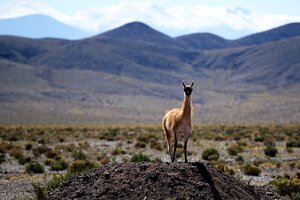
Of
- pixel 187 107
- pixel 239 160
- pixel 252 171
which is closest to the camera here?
pixel 187 107

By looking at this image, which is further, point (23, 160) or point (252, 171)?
point (23, 160)

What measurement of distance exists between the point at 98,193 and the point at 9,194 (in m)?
5.45

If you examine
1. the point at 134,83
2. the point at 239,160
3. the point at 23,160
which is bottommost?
the point at 23,160

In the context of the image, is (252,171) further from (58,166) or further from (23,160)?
(23,160)

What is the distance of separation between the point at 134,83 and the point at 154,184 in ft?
409

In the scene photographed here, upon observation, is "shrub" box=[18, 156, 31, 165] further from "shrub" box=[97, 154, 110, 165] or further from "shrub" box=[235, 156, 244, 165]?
"shrub" box=[235, 156, 244, 165]

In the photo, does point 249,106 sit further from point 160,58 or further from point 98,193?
point 98,193

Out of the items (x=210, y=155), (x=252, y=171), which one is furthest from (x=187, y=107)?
(x=210, y=155)

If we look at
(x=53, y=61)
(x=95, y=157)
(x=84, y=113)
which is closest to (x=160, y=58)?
(x=53, y=61)

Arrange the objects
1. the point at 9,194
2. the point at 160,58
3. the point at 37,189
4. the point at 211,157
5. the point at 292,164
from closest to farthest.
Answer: the point at 37,189 < the point at 9,194 < the point at 292,164 < the point at 211,157 < the point at 160,58

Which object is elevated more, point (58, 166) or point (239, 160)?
point (239, 160)

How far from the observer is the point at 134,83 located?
446 feet

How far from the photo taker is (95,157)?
26.4 metres

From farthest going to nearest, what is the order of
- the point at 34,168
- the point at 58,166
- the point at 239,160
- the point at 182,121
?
1. the point at 239,160
2. the point at 58,166
3. the point at 34,168
4. the point at 182,121
